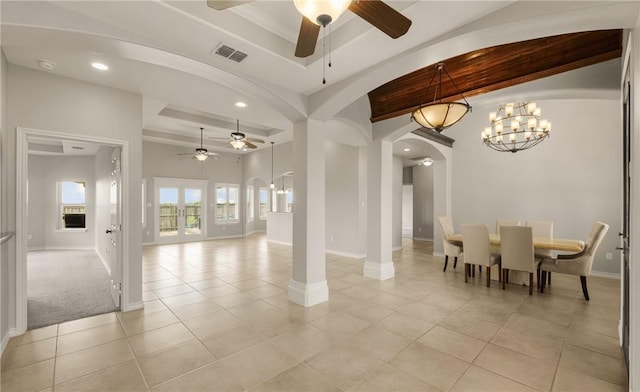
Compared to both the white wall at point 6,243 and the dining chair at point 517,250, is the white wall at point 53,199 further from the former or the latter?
the dining chair at point 517,250

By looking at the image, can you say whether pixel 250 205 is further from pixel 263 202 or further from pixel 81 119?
pixel 81 119

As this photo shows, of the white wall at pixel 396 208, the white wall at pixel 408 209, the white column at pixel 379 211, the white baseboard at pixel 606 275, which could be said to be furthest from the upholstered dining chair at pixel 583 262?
the white wall at pixel 408 209

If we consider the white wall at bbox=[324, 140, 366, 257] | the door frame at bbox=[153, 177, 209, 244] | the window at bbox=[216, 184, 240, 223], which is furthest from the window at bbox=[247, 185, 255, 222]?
the white wall at bbox=[324, 140, 366, 257]

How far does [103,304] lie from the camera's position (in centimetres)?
380

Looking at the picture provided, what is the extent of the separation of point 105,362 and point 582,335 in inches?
181

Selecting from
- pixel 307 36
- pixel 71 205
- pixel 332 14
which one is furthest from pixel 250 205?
pixel 332 14

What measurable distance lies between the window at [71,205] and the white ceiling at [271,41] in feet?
23.1

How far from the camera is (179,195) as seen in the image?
946 cm

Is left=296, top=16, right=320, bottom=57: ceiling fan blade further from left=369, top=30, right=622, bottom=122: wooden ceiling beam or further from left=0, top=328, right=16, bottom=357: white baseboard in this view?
left=0, top=328, right=16, bottom=357: white baseboard

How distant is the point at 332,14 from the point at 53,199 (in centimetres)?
1075

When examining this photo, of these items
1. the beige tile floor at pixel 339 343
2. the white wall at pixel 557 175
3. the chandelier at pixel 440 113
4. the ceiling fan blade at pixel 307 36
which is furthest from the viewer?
the white wall at pixel 557 175

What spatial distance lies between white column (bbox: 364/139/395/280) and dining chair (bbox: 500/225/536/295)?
1.78 meters

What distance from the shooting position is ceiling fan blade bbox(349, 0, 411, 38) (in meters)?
1.57

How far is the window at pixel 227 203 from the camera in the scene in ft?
34.3
